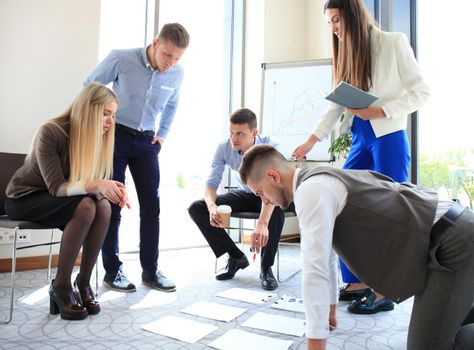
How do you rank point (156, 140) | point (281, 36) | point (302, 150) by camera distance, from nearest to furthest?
point (302, 150), point (156, 140), point (281, 36)

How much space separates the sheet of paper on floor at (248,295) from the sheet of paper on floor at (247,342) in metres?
0.43

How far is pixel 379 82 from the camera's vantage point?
1702mm

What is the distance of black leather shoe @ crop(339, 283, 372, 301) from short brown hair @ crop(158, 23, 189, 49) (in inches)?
58.0

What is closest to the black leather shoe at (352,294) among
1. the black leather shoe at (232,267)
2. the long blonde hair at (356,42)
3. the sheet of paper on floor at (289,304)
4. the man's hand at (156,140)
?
the sheet of paper on floor at (289,304)

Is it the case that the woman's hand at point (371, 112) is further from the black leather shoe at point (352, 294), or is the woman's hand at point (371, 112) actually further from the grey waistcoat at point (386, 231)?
the black leather shoe at point (352, 294)

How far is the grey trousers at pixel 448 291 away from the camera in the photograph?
1008 millimetres

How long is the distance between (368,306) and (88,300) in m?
1.24

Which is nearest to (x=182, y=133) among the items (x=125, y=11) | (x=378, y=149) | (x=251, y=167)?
(x=125, y=11)

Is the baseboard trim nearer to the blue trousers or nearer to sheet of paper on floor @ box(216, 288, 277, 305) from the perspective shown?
sheet of paper on floor @ box(216, 288, 277, 305)

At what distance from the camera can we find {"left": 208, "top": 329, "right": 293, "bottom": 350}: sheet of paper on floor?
132cm

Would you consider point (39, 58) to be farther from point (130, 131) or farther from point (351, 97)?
point (351, 97)

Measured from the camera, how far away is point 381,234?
102cm

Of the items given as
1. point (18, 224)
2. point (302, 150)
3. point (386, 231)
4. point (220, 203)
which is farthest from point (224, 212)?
point (386, 231)

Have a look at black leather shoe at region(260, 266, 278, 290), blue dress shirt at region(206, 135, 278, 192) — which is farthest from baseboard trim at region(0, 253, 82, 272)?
black leather shoe at region(260, 266, 278, 290)
